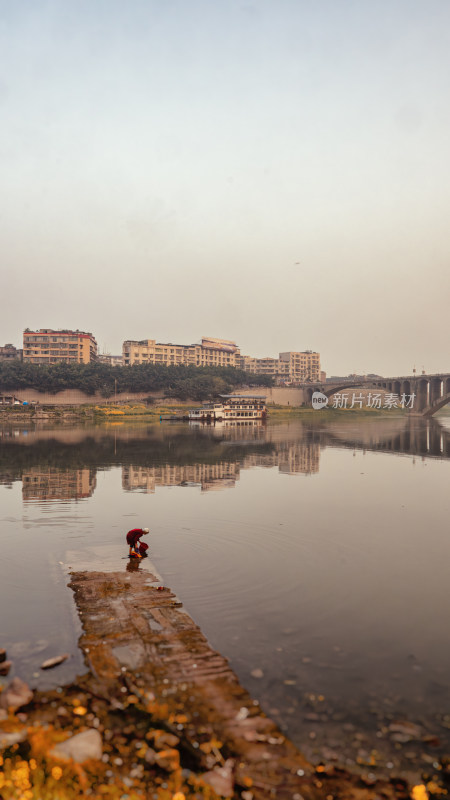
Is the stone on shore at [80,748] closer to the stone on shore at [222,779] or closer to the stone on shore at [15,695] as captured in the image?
the stone on shore at [15,695]

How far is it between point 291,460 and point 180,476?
1225 centimetres

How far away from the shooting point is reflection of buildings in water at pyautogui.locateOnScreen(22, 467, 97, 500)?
1054 inches

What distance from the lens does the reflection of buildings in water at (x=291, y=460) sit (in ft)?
122

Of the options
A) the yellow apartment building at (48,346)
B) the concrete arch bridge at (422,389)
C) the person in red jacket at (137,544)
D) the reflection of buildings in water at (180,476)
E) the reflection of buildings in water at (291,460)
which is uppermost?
the yellow apartment building at (48,346)

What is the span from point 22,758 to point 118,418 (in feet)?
369

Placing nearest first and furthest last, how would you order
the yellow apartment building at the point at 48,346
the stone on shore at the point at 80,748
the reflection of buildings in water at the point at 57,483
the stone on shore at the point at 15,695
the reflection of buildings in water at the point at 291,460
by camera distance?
the stone on shore at the point at 80,748, the stone on shore at the point at 15,695, the reflection of buildings in water at the point at 57,483, the reflection of buildings in water at the point at 291,460, the yellow apartment building at the point at 48,346

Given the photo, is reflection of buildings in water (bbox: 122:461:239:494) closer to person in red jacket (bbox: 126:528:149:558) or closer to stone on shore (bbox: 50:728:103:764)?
person in red jacket (bbox: 126:528:149:558)

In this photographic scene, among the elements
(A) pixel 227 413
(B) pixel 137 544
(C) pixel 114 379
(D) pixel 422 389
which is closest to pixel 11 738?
(B) pixel 137 544

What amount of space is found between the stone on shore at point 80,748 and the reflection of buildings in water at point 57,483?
19399mm

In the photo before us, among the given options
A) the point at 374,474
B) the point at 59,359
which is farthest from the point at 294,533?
the point at 59,359

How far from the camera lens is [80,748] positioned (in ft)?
23.4

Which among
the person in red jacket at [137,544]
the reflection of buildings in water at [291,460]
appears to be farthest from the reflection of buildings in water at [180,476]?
the person in red jacket at [137,544]

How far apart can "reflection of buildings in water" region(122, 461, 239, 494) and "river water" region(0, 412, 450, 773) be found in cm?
31

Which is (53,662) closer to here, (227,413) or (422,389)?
(227,413)
